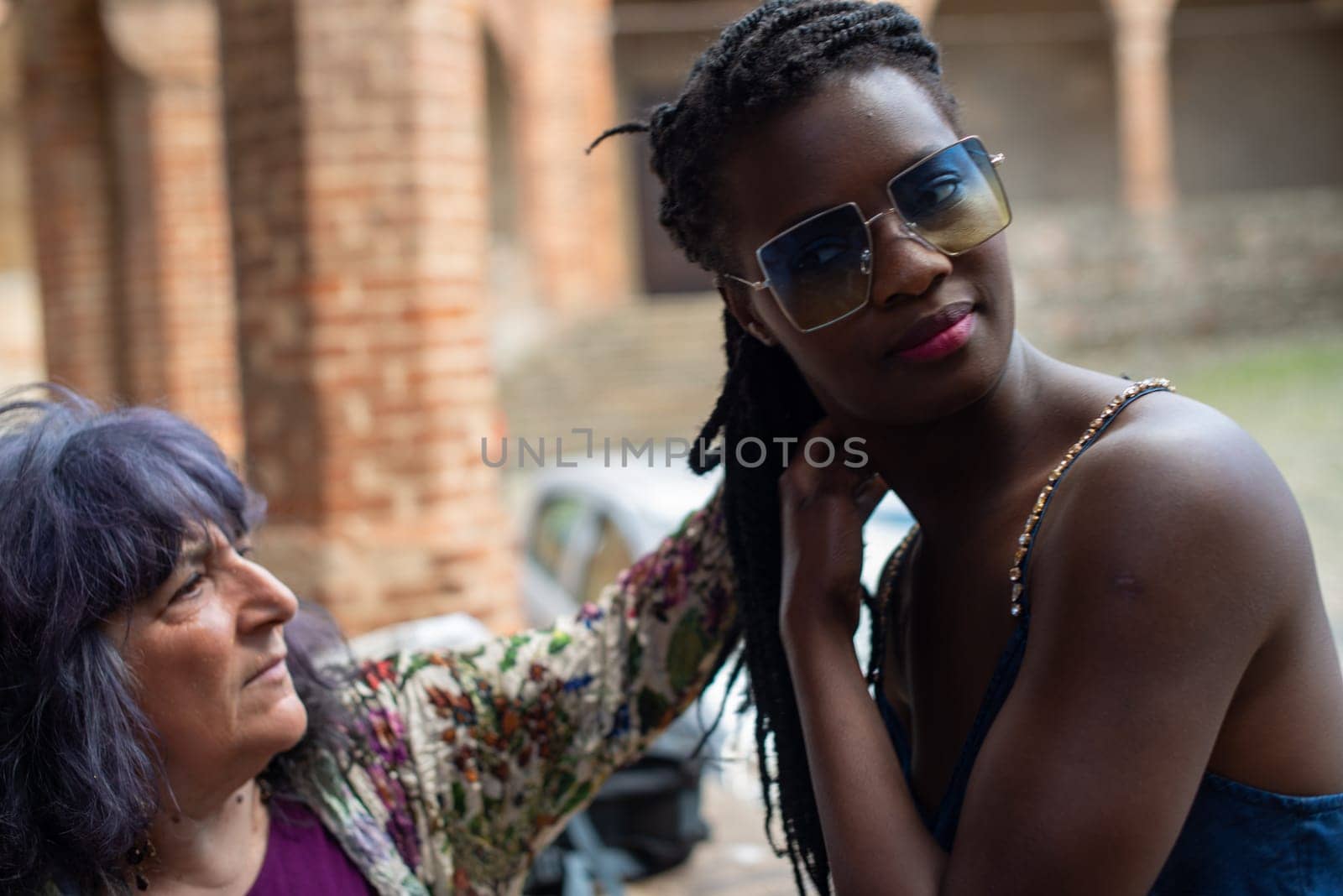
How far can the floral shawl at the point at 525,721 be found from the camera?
77.9 inches

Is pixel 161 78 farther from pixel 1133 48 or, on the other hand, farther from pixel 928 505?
pixel 1133 48

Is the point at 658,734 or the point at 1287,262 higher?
the point at 1287,262

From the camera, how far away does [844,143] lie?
4.56 ft

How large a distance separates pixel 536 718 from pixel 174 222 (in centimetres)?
677

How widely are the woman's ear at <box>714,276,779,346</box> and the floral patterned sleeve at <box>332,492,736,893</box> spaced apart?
0.39 meters

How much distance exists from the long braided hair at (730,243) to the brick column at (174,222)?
6617 mm

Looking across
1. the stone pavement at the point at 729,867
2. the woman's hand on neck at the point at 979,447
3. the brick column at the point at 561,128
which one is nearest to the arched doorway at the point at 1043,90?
the brick column at the point at 561,128

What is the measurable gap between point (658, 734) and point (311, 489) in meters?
2.80

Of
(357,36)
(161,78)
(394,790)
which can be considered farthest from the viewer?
(161,78)

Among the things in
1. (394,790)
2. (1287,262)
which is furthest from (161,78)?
(1287,262)

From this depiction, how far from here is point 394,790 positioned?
6.55 feet

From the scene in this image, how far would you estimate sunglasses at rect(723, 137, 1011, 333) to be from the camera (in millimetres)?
1397

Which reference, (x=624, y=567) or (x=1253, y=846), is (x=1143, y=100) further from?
(x=1253, y=846)

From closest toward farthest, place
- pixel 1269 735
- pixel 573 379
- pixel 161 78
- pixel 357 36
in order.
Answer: pixel 1269 735 < pixel 357 36 < pixel 161 78 < pixel 573 379
